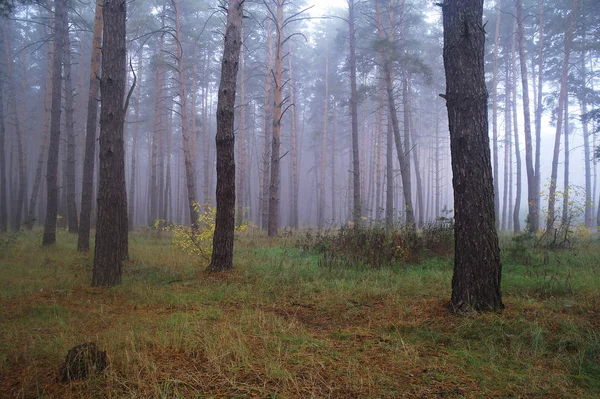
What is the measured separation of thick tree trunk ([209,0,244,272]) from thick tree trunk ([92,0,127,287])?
1762 mm

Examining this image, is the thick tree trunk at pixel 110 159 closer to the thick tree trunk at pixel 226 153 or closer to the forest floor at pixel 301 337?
the forest floor at pixel 301 337

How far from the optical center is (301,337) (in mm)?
3580

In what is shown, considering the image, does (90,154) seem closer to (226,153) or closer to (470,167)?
(226,153)

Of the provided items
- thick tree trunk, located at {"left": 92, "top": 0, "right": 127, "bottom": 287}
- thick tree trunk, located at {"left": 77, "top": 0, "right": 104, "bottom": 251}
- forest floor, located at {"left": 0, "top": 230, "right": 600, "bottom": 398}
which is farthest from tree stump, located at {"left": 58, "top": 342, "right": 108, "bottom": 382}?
thick tree trunk, located at {"left": 77, "top": 0, "right": 104, "bottom": 251}

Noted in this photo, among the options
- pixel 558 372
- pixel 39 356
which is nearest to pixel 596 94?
pixel 558 372

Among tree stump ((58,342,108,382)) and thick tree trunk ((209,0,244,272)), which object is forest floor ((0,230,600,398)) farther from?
thick tree trunk ((209,0,244,272))

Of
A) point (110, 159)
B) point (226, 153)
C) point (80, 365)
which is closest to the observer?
point (80, 365)

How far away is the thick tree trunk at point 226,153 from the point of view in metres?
7.11

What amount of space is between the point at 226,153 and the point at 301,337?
4462 millimetres

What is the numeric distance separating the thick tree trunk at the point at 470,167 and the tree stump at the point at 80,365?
3685 mm

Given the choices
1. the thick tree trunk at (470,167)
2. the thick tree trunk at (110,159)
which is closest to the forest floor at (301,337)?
the thick tree trunk at (470,167)

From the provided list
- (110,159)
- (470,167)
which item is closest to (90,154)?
(110,159)

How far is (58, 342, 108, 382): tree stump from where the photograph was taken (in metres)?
2.66

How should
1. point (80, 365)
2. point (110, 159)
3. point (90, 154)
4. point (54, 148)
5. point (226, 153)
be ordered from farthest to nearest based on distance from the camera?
point (54, 148), point (90, 154), point (226, 153), point (110, 159), point (80, 365)
